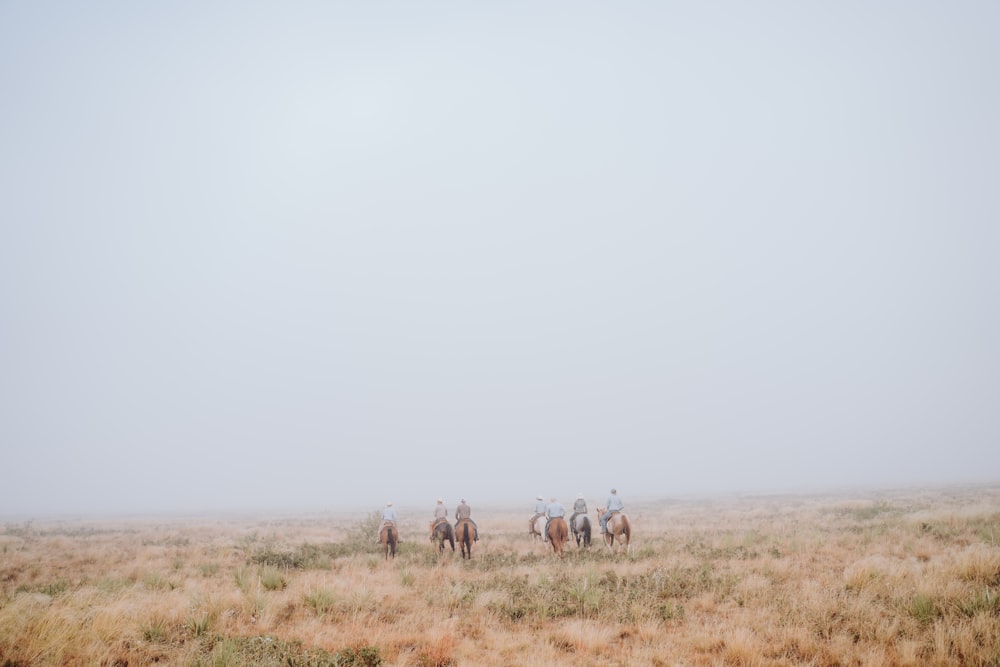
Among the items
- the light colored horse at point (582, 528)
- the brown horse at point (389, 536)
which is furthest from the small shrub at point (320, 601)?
the light colored horse at point (582, 528)

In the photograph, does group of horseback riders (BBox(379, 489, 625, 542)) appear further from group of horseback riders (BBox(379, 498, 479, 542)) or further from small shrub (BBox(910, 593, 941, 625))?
small shrub (BBox(910, 593, 941, 625))

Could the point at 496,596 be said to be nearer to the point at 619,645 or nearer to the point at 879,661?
the point at 619,645

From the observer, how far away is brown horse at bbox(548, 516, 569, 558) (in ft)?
55.8

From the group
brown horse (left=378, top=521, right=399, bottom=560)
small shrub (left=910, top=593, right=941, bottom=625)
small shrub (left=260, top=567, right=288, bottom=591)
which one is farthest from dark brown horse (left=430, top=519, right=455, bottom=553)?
small shrub (left=910, top=593, right=941, bottom=625)

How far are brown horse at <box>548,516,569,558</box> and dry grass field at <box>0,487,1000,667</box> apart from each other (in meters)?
1.73

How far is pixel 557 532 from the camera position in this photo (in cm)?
1722

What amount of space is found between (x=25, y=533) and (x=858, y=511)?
46665 millimetres

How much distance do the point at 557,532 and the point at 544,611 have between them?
824cm

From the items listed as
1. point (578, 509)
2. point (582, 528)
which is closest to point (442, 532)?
point (582, 528)

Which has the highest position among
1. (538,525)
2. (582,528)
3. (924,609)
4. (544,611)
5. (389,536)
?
(924,609)

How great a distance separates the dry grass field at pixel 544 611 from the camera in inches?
274

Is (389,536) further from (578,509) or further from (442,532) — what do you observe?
(578,509)

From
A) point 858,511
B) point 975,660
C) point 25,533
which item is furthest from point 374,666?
point 25,533

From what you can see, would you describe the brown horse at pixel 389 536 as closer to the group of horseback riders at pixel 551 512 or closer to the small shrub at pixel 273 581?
the group of horseback riders at pixel 551 512
